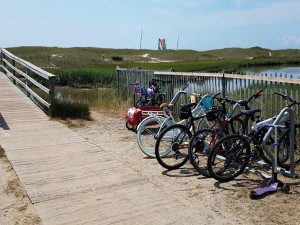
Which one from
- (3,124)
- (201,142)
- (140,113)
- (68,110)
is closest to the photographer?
(201,142)

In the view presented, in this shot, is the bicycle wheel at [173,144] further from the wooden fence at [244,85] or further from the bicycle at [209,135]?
the wooden fence at [244,85]

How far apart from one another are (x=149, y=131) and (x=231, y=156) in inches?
81.4

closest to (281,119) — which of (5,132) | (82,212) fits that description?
(82,212)

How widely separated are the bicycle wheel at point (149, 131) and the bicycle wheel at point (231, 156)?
61.6 inches

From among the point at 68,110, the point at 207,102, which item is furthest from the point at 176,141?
the point at 68,110

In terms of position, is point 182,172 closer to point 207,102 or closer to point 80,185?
point 207,102

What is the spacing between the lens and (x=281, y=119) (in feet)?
18.0

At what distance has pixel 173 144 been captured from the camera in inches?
254

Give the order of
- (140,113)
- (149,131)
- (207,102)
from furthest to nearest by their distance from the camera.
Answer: (140,113)
(149,131)
(207,102)

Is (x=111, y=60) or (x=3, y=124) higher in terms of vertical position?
(x=111, y=60)

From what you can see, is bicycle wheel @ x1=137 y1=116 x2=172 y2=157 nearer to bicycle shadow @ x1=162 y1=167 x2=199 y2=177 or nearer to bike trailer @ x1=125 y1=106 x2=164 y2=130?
bicycle shadow @ x1=162 y1=167 x2=199 y2=177

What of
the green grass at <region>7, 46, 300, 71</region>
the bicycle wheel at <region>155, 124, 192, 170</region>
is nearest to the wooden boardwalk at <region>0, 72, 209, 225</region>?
the bicycle wheel at <region>155, 124, 192, 170</region>

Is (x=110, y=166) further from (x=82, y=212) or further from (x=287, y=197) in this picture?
(x=287, y=197)

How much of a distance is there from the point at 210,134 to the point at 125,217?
7.51 ft
